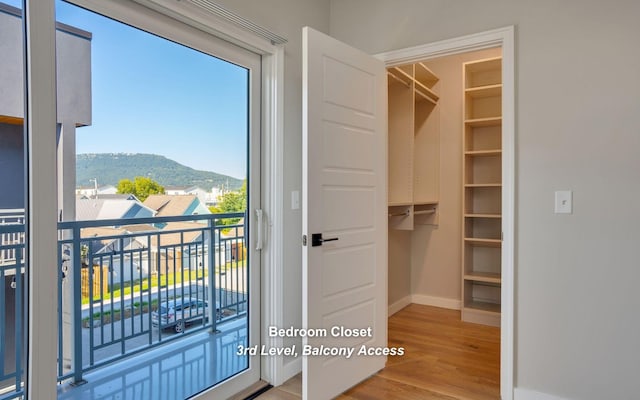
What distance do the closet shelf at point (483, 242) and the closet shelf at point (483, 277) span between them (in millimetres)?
310

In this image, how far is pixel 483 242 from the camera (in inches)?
154

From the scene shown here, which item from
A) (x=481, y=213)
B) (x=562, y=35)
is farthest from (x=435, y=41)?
(x=481, y=213)

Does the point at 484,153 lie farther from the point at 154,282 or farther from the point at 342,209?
the point at 154,282

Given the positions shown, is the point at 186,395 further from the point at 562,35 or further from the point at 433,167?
the point at 433,167

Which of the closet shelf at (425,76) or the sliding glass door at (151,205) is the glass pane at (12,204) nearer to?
the sliding glass door at (151,205)

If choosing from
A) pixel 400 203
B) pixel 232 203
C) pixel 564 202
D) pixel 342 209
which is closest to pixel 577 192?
pixel 564 202

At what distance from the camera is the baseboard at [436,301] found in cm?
423

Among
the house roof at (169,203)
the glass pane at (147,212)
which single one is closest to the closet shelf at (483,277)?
the glass pane at (147,212)

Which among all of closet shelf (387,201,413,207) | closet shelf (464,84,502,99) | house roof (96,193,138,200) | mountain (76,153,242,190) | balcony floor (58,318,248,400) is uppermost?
closet shelf (464,84,502,99)

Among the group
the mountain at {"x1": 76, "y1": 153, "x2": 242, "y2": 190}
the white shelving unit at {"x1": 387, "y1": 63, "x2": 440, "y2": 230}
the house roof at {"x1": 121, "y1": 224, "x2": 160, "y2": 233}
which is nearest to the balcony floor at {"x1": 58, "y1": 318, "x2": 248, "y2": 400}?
the house roof at {"x1": 121, "y1": 224, "x2": 160, "y2": 233}

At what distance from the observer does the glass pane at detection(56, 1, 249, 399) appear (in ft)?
5.44

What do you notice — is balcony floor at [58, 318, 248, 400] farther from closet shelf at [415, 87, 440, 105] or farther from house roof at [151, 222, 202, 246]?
closet shelf at [415, 87, 440, 105]

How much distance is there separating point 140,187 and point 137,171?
0.27 ft

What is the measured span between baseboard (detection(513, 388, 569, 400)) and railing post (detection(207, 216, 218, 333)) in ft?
6.28
